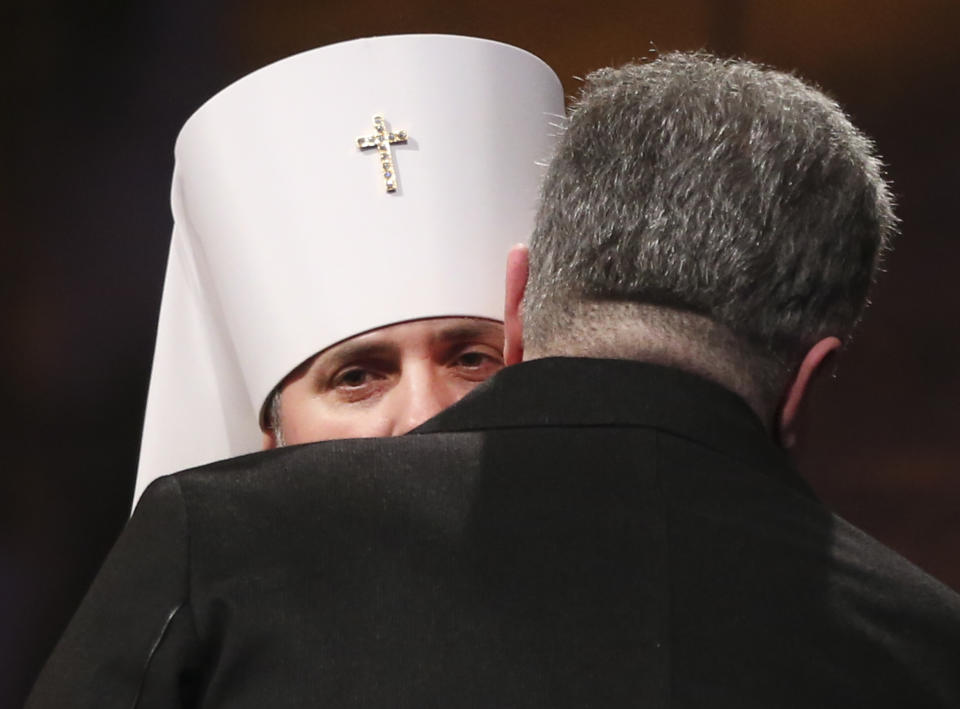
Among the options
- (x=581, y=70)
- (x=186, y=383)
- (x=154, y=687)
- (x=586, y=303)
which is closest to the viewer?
(x=154, y=687)

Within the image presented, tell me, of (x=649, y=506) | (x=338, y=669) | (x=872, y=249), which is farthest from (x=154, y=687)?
(x=872, y=249)

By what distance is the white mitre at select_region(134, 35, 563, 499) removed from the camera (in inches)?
71.5

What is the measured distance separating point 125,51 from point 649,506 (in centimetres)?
192

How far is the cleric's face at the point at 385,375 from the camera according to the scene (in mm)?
1730

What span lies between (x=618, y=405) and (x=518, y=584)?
0.47 ft

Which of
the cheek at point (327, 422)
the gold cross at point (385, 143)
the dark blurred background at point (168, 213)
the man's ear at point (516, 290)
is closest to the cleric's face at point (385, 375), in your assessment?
the cheek at point (327, 422)

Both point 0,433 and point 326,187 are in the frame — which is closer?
point 326,187

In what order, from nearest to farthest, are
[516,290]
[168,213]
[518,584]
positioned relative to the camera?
[518,584]
[516,290]
[168,213]

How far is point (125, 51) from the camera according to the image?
2564 millimetres

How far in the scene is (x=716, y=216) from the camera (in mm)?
1026

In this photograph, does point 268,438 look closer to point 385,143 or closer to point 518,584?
point 385,143

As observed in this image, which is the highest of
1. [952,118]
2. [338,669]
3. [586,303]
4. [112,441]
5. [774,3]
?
[586,303]

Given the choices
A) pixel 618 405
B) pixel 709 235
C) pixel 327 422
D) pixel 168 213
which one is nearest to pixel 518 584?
pixel 618 405

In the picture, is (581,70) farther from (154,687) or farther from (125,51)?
(154,687)
